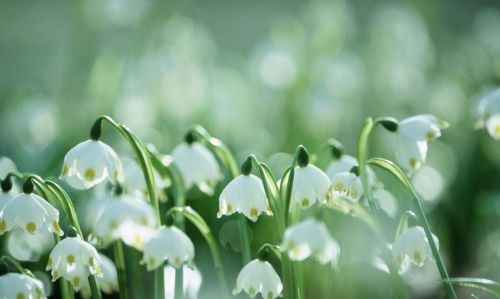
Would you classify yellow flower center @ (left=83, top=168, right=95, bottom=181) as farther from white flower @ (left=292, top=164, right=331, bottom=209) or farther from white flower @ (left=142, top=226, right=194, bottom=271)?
Result: white flower @ (left=292, top=164, right=331, bottom=209)

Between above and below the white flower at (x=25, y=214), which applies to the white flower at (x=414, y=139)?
above

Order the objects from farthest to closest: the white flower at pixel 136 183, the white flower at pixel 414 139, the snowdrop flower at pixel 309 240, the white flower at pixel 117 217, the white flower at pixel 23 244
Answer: the white flower at pixel 23 244 → the white flower at pixel 136 183 → the white flower at pixel 414 139 → the white flower at pixel 117 217 → the snowdrop flower at pixel 309 240

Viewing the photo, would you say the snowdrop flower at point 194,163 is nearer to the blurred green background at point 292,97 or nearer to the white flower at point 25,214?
the white flower at point 25,214

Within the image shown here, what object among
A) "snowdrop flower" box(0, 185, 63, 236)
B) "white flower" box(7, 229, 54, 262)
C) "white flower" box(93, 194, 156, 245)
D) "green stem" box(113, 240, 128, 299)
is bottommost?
"white flower" box(7, 229, 54, 262)

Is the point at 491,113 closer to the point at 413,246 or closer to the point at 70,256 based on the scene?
the point at 413,246

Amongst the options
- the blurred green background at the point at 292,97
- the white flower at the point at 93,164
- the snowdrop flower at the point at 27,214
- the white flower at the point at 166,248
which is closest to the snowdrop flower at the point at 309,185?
the white flower at the point at 166,248

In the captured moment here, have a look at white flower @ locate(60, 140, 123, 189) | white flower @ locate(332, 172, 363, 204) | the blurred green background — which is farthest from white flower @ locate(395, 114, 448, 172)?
the blurred green background
